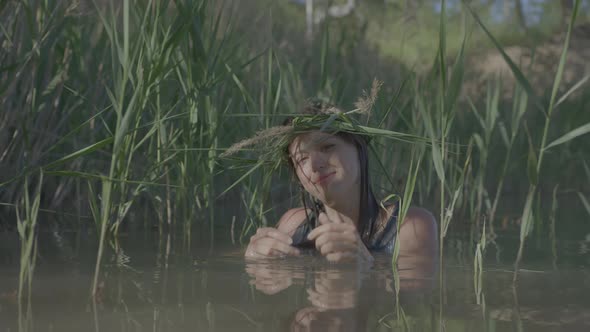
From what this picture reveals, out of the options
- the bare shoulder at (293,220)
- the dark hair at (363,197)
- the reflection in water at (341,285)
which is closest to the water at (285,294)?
the reflection in water at (341,285)

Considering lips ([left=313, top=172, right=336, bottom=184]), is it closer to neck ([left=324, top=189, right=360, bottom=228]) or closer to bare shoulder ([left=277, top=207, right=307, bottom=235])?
neck ([left=324, top=189, right=360, bottom=228])

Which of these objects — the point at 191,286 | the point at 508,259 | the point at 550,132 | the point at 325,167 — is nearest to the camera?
the point at 191,286

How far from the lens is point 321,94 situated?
335 centimetres

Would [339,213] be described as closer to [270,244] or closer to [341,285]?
[270,244]

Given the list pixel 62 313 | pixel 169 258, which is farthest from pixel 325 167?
pixel 62 313

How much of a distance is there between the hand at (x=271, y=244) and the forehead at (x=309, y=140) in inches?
11.0

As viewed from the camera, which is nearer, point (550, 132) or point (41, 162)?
point (41, 162)

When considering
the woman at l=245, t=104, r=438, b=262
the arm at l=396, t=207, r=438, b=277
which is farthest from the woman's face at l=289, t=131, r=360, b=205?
the arm at l=396, t=207, r=438, b=277

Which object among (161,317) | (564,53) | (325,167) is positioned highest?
(564,53)

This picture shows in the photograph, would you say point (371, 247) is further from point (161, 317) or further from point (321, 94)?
point (161, 317)

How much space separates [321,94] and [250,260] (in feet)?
3.33

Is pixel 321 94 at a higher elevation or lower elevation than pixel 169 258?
higher

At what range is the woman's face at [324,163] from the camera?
2.52 meters

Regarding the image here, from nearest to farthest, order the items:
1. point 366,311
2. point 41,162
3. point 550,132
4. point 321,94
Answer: point 366,311 < point 41,162 < point 321,94 < point 550,132
